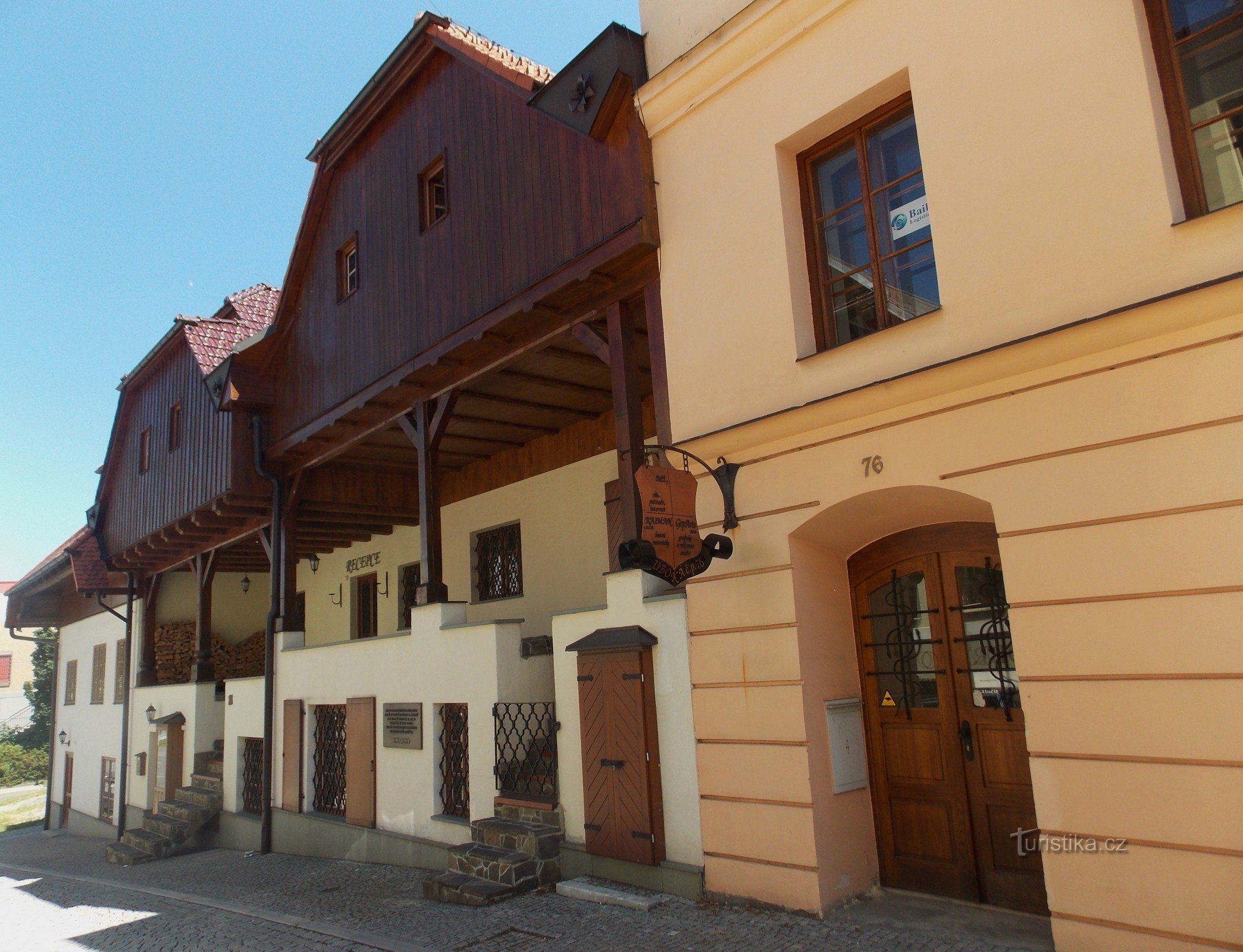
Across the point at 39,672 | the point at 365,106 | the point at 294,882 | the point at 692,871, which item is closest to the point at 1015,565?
the point at 692,871

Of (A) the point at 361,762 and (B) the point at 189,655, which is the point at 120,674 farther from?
(A) the point at 361,762

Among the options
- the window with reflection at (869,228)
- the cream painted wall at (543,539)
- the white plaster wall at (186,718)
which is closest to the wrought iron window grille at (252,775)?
the white plaster wall at (186,718)

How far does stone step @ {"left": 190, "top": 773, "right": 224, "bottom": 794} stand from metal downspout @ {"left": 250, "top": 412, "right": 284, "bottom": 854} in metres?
2.10

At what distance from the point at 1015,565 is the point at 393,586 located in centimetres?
1271

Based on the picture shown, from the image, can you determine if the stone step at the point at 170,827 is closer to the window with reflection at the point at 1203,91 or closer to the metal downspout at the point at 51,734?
the metal downspout at the point at 51,734

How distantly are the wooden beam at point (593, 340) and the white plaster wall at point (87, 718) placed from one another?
15824mm

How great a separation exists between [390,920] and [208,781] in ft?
29.0

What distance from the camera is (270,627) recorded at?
526 inches

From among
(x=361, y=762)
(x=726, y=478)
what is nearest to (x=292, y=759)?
(x=361, y=762)

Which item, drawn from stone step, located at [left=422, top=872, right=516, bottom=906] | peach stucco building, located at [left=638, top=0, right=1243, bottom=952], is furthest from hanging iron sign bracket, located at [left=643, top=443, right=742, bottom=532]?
stone step, located at [left=422, top=872, right=516, bottom=906]

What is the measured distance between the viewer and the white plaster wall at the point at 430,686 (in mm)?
8906

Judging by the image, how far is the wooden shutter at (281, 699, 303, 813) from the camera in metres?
12.2

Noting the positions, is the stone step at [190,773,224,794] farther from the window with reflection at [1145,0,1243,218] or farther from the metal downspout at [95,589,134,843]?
the window with reflection at [1145,0,1243,218]

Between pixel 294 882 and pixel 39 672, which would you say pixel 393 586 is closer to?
pixel 294 882
